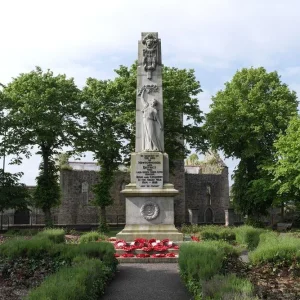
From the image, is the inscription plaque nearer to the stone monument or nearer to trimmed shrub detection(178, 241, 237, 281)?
the stone monument

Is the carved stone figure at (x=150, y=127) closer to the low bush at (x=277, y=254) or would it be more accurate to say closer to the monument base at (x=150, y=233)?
the monument base at (x=150, y=233)

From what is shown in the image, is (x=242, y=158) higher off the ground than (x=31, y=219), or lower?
higher

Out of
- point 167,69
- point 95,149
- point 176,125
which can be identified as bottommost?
point 95,149

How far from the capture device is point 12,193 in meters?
27.0

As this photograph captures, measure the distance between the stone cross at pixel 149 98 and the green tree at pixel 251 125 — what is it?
13.6 meters

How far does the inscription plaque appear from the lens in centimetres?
1547

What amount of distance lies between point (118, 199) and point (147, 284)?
106 ft

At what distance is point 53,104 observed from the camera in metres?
28.1

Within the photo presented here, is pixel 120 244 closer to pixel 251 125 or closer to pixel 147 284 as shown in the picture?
pixel 147 284

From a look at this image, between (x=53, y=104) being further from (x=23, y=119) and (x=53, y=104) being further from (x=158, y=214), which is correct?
(x=158, y=214)

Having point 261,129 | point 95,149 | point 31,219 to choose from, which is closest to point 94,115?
point 95,149

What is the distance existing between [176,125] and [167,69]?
15.4ft

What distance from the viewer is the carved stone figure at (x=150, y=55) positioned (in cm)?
1658

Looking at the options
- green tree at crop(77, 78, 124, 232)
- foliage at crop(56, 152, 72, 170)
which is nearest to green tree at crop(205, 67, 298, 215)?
green tree at crop(77, 78, 124, 232)
